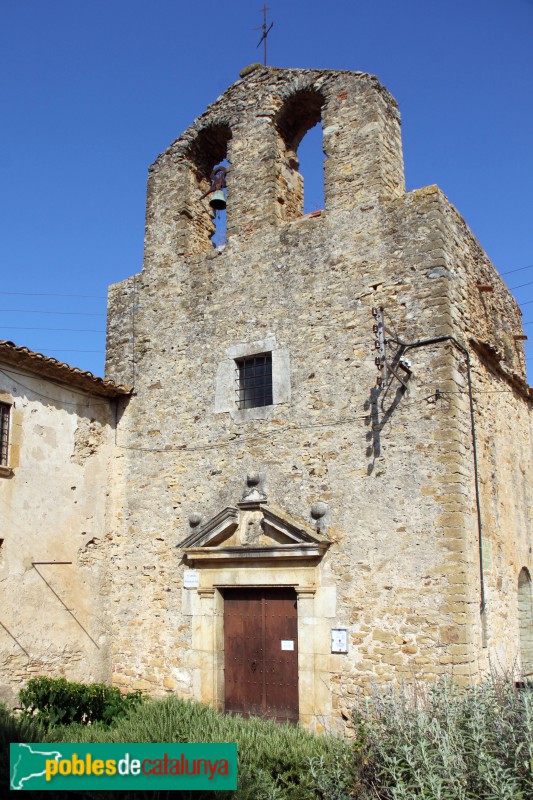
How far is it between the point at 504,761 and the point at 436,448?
363 centimetres

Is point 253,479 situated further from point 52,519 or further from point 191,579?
point 52,519

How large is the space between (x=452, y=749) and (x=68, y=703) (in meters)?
5.15

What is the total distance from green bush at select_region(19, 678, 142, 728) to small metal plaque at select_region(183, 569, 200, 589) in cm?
155

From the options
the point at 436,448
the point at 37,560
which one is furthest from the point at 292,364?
the point at 37,560

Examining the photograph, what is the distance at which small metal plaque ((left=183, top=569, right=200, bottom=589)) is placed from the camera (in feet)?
30.6

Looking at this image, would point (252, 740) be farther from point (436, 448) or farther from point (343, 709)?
point (436, 448)

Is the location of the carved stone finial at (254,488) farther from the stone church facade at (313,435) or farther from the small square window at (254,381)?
the small square window at (254,381)

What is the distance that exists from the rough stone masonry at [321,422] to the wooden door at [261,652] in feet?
0.49

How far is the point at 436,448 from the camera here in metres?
7.91

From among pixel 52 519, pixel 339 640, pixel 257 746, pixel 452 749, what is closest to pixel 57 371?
pixel 52 519

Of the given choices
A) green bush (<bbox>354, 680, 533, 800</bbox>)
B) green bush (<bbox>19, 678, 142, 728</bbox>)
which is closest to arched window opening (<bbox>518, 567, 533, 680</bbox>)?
green bush (<bbox>354, 680, 533, 800</bbox>)

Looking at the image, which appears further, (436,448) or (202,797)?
(436,448)

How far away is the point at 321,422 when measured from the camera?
8812 millimetres

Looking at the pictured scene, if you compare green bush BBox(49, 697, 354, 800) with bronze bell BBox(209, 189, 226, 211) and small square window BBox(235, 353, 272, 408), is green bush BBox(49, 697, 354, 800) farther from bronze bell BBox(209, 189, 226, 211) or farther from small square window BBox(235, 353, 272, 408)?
bronze bell BBox(209, 189, 226, 211)
